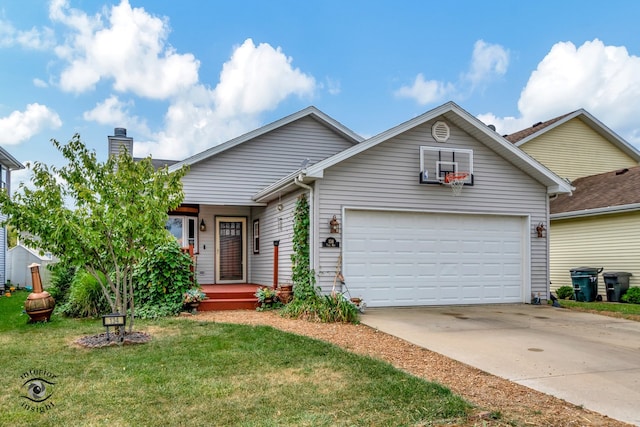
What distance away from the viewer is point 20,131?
64.0ft

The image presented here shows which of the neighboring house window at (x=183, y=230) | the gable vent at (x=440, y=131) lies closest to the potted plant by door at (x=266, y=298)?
the neighboring house window at (x=183, y=230)

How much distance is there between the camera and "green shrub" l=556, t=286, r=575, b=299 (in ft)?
48.1

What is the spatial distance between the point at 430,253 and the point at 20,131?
17.4 metres

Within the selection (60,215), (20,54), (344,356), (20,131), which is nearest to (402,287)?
(344,356)

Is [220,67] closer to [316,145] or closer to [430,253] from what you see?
[316,145]

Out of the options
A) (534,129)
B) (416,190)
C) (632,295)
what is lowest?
(632,295)

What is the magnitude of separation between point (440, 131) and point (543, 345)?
5813 mm

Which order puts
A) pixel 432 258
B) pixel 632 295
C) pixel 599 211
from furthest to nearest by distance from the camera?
pixel 599 211
pixel 632 295
pixel 432 258

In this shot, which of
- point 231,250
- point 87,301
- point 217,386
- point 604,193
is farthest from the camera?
point 604,193

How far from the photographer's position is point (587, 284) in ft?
44.8

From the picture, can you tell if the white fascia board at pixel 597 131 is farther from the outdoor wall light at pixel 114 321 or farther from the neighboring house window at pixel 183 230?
the outdoor wall light at pixel 114 321

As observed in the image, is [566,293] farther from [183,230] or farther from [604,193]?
[183,230]

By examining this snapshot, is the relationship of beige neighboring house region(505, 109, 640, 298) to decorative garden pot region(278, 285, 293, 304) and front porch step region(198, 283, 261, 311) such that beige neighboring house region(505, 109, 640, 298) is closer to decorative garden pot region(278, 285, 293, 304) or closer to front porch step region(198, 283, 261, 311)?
decorative garden pot region(278, 285, 293, 304)

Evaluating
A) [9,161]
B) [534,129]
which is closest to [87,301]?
[9,161]
